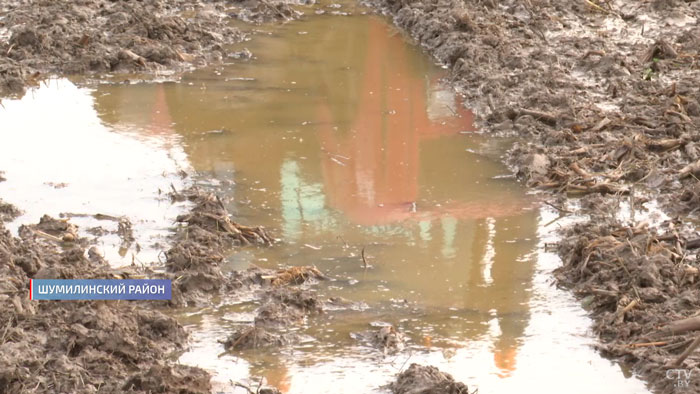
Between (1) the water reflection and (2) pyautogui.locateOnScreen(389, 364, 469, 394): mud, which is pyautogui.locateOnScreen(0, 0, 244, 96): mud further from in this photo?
(2) pyautogui.locateOnScreen(389, 364, 469, 394): mud

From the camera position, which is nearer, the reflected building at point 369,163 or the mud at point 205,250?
the mud at point 205,250

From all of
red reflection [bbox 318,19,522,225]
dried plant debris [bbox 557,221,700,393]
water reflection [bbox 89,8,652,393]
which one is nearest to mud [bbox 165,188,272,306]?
water reflection [bbox 89,8,652,393]

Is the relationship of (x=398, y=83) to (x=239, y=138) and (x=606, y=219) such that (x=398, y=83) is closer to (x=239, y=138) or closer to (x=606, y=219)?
(x=239, y=138)

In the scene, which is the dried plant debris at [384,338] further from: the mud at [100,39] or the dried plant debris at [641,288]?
the mud at [100,39]

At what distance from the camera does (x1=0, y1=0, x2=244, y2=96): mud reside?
41.4ft

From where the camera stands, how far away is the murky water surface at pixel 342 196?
6.66 meters

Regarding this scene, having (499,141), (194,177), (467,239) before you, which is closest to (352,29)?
(499,141)

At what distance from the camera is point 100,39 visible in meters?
13.3

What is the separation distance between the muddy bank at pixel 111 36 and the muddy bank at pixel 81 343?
537 centimetres

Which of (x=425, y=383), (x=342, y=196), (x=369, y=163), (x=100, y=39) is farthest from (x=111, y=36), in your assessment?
(x=425, y=383)

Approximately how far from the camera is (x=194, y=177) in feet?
31.5

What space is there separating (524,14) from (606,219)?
6.48 meters

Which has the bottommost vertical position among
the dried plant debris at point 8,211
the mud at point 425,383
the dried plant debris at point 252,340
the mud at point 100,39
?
the dried plant debris at point 252,340

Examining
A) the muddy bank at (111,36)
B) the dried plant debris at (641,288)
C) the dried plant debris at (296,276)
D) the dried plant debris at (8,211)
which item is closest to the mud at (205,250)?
the dried plant debris at (296,276)
